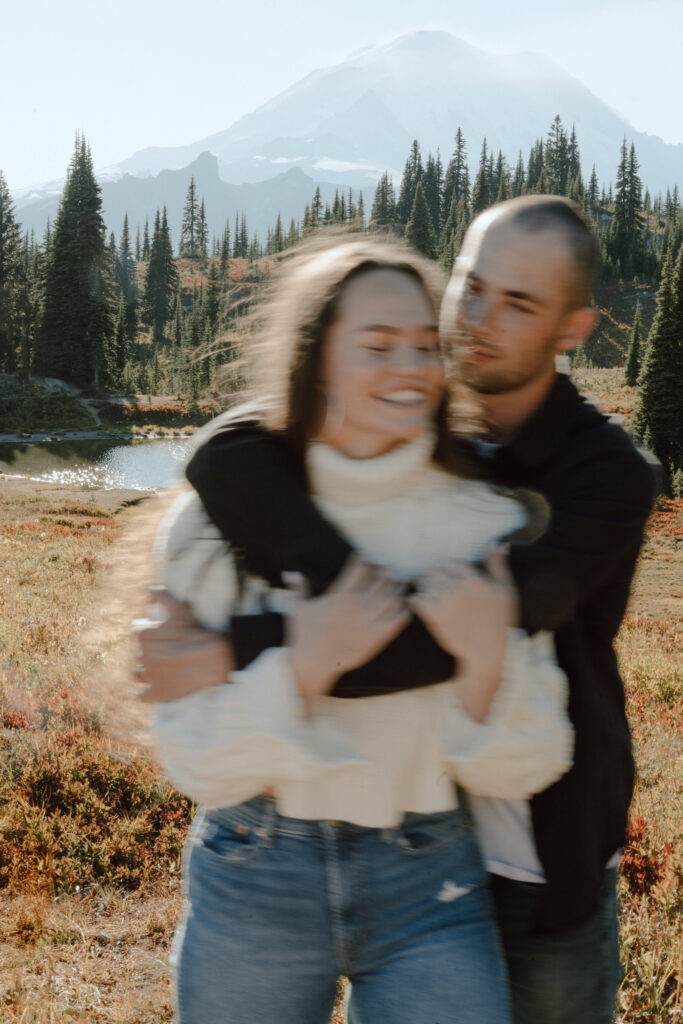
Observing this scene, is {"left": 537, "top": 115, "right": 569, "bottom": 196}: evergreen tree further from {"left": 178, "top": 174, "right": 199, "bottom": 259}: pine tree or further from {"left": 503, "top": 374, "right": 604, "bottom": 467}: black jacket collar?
{"left": 503, "top": 374, "right": 604, "bottom": 467}: black jacket collar

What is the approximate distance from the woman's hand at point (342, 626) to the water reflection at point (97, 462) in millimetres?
33455

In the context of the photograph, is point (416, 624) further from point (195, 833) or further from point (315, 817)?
point (195, 833)

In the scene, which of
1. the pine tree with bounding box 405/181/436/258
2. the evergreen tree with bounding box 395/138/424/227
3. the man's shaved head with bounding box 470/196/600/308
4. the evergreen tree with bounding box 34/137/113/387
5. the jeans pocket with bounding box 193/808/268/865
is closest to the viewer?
the jeans pocket with bounding box 193/808/268/865

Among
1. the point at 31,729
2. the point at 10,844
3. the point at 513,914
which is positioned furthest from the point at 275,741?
the point at 31,729

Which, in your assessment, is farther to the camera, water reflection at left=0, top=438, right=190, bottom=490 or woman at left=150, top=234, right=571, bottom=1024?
water reflection at left=0, top=438, right=190, bottom=490

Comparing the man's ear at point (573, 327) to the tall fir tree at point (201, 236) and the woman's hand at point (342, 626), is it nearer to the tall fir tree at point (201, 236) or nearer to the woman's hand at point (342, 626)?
the woman's hand at point (342, 626)

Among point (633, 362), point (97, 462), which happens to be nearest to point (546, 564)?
point (97, 462)

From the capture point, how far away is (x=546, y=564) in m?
1.48

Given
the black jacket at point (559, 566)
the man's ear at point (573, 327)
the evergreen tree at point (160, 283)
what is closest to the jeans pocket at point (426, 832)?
the black jacket at point (559, 566)

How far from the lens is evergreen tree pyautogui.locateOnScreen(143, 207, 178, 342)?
8312 cm

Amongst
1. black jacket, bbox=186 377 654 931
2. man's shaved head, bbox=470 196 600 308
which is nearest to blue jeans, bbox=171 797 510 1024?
black jacket, bbox=186 377 654 931

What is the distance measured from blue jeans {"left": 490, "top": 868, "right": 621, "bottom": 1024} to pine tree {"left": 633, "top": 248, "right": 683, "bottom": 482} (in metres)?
35.8

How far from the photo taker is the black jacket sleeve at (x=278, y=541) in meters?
1.48

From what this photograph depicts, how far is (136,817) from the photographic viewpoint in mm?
4316
